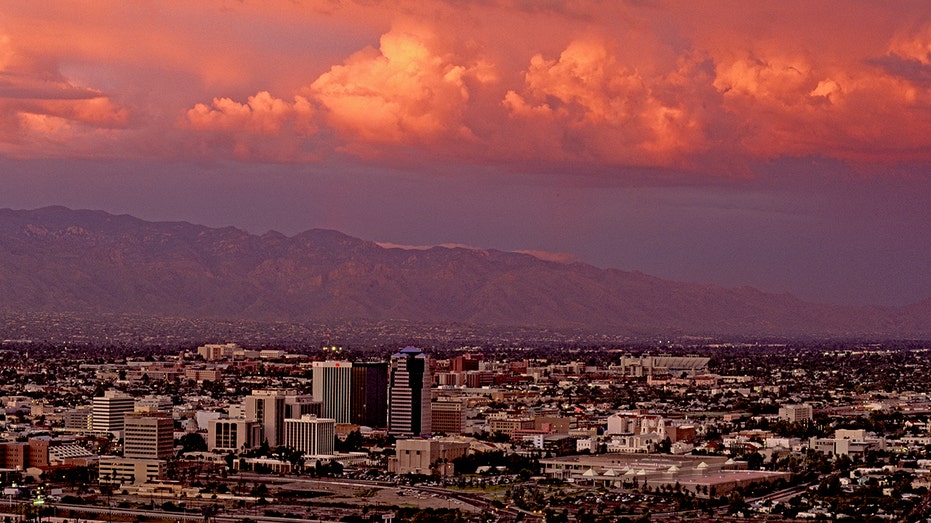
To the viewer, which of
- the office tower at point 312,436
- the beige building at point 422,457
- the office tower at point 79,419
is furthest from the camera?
the office tower at point 79,419

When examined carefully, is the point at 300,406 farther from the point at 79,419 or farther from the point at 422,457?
the point at 422,457

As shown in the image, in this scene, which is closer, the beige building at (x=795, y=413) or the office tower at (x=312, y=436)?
Answer: the office tower at (x=312, y=436)

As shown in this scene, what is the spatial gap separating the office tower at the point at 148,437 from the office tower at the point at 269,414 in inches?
360

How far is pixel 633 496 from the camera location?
101562mm

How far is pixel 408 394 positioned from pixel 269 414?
12454 millimetres

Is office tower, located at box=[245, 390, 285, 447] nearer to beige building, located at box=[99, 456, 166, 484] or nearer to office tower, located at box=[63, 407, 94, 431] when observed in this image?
office tower, located at box=[63, 407, 94, 431]

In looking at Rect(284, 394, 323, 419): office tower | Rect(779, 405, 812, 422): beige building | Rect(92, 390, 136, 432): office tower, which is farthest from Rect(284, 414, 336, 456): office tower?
Rect(779, 405, 812, 422): beige building

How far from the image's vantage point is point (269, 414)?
421ft

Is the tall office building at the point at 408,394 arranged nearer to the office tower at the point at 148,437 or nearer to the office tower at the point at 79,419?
the office tower at the point at 148,437

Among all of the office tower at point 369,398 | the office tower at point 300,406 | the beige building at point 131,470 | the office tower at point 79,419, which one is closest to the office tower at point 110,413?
the office tower at point 79,419

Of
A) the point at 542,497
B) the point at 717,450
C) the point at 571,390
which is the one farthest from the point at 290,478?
the point at 571,390

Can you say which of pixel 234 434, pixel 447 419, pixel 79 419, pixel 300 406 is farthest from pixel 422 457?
pixel 79 419

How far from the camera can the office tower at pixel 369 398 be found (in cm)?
14388

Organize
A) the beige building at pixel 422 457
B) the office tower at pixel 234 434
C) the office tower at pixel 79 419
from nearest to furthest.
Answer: the beige building at pixel 422 457
the office tower at pixel 234 434
the office tower at pixel 79 419
